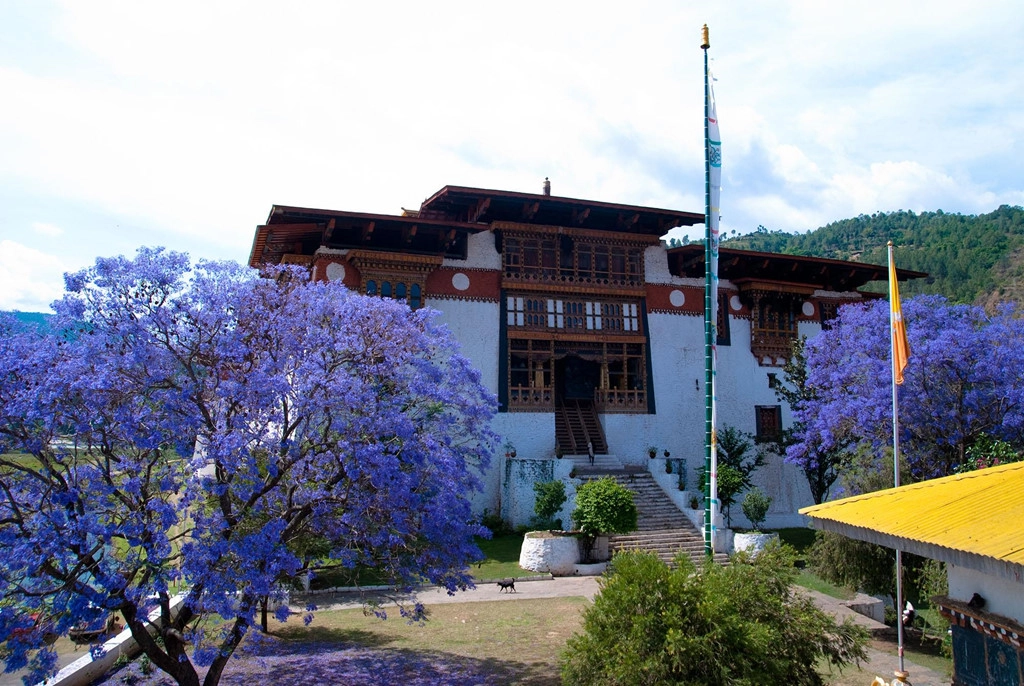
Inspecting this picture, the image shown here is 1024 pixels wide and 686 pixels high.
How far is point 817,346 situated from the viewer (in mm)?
23812

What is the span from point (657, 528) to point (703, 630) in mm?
13291

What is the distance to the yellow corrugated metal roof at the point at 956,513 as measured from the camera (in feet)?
22.8

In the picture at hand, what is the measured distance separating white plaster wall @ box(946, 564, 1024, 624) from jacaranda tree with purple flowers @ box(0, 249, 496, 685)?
264 inches

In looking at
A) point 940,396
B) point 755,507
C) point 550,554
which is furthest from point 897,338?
point 550,554

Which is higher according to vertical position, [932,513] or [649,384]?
[649,384]

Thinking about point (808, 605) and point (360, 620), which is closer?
point (808, 605)

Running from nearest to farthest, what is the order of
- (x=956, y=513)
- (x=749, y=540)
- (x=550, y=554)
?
(x=956, y=513) < (x=550, y=554) < (x=749, y=540)

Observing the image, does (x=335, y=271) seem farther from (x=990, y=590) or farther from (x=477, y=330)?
(x=990, y=590)

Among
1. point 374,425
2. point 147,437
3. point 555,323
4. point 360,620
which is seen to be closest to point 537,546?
point 360,620

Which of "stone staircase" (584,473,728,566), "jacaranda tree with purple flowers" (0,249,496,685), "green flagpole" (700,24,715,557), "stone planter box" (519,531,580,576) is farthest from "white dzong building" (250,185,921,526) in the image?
"jacaranda tree with purple flowers" (0,249,496,685)

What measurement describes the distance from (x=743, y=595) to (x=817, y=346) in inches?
624

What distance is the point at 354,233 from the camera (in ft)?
76.8

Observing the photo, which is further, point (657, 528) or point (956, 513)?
point (657, 528)

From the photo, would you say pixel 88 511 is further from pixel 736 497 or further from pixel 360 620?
pixel 736 497
